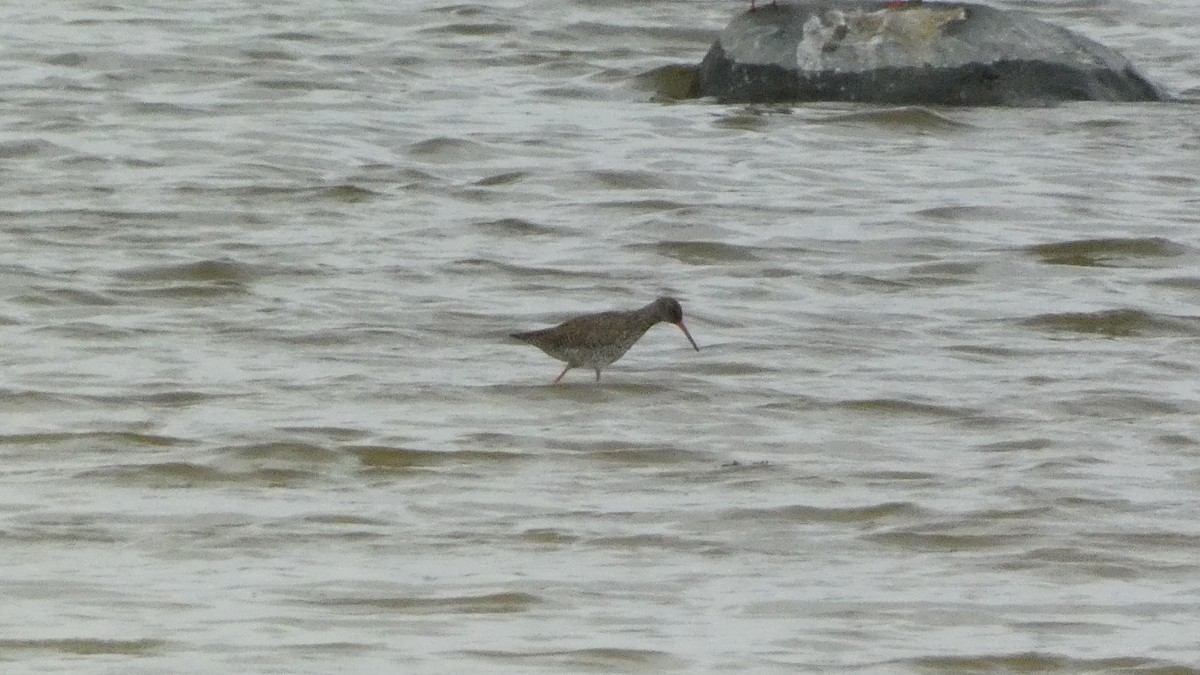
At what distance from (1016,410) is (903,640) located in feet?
9.98

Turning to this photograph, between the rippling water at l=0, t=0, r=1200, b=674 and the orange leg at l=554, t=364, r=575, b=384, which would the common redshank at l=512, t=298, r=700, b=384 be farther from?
the rippling water at l=0, t=0, r=1200, b=674

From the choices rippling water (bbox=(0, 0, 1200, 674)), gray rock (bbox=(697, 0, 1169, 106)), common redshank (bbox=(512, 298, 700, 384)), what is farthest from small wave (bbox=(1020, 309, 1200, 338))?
gray rock (bbox=(697, 0, 1169, 106))

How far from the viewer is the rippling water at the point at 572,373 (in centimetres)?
697

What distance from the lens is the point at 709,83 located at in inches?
643

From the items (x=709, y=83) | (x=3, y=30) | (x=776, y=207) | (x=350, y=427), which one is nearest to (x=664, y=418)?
(x=350, y=427)

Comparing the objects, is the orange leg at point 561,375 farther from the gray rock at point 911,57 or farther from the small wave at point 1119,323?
the gray rock at point 911,57

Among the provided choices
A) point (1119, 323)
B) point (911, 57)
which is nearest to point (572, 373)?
point (1119, 323)

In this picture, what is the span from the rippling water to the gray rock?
0.64ft

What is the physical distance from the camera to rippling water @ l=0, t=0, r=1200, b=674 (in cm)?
697

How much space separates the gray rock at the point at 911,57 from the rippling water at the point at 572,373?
19 centimetres

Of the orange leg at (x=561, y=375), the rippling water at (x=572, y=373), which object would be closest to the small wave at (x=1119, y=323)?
the rippling water at (x=572, y=373)

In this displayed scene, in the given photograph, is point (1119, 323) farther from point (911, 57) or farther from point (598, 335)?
point (911, 57)

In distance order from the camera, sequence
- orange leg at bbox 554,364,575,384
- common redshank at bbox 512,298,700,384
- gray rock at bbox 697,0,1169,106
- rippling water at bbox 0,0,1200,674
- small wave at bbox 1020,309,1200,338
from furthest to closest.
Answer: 1. gray rock at bbox 697,0,1169,106
2. small wave at bbox 1020,309,1200,338
3. orange leg at bbox 554,364,575,384
4. common redshank at bbox 512,298,700,384
5. rippling water at bbox 0,0,1200,674

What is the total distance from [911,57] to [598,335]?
20.3 feet
